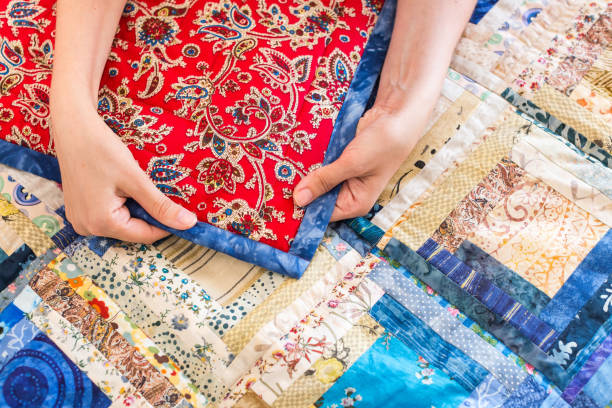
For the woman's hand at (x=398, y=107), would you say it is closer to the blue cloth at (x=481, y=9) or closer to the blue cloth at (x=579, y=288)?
the blue cloth at (x=481, y=9)

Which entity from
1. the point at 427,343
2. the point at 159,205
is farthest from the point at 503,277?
the point at 159,205

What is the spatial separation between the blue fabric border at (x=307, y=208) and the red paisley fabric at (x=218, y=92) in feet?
0.06

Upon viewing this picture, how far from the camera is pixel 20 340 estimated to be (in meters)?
0.75

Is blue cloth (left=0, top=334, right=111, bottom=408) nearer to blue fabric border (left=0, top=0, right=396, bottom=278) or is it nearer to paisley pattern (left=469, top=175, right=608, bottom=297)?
blue fabric border (left=0, top=0, right=396, bottom=278)

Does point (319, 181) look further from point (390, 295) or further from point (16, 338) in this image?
point (16, 338)

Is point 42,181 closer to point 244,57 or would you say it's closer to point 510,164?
point 244,57

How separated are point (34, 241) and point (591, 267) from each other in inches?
41.9

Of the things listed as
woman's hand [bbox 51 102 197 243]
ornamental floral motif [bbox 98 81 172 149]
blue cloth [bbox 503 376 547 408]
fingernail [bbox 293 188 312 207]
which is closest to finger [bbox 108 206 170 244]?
woman's hand [bbox 51 102 197 243]

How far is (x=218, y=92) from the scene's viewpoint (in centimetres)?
86

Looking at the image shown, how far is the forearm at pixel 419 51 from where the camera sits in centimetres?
89

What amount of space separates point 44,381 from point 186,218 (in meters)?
0.36

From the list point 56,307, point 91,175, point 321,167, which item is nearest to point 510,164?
point 321,167

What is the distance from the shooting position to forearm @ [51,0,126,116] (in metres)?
0.82

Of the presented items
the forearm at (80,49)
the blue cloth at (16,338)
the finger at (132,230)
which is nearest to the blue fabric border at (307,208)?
the finger at (132,230)
